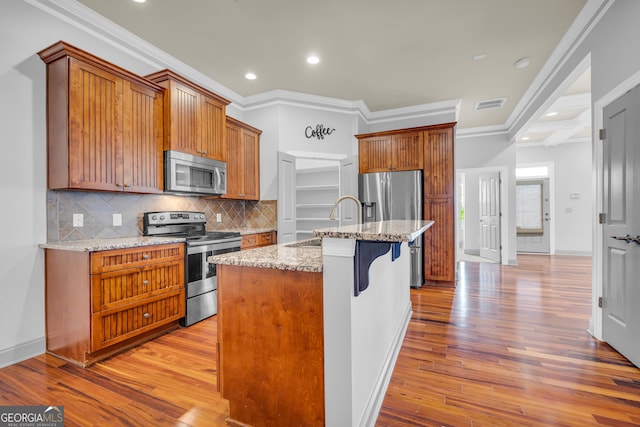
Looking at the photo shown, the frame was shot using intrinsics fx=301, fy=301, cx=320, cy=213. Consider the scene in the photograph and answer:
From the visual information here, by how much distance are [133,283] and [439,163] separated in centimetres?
412

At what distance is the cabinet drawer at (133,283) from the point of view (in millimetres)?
2236

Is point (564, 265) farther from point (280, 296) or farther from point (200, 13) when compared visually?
point (200, 13)

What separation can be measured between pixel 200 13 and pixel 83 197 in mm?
1975

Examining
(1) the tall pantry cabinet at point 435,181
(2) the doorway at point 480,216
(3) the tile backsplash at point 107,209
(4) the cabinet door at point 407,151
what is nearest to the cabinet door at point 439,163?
(1) the tall pantry cabinet at point 435,181

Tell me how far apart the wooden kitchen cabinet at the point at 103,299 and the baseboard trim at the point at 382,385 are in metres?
1.99

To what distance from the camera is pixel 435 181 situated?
4.55 meters

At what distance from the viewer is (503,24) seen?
2984mm

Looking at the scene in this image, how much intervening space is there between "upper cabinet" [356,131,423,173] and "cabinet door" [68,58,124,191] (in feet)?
11.1

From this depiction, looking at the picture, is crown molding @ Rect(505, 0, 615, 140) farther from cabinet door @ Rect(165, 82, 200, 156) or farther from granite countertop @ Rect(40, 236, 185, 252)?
granite countertop @ Rect(40, 236, 185, 252)

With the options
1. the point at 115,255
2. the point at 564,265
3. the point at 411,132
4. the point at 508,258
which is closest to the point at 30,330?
the point at 115,255

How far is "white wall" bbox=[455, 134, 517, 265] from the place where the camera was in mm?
6227

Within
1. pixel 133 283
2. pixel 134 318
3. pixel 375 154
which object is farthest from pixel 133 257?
pixel 375 154

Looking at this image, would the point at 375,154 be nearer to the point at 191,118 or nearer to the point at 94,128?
the point at 191,118

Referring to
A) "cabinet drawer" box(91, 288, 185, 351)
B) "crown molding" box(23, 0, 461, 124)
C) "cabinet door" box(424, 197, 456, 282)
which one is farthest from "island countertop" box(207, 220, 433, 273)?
"cabinet door" box(424, 197, 456, 282)
